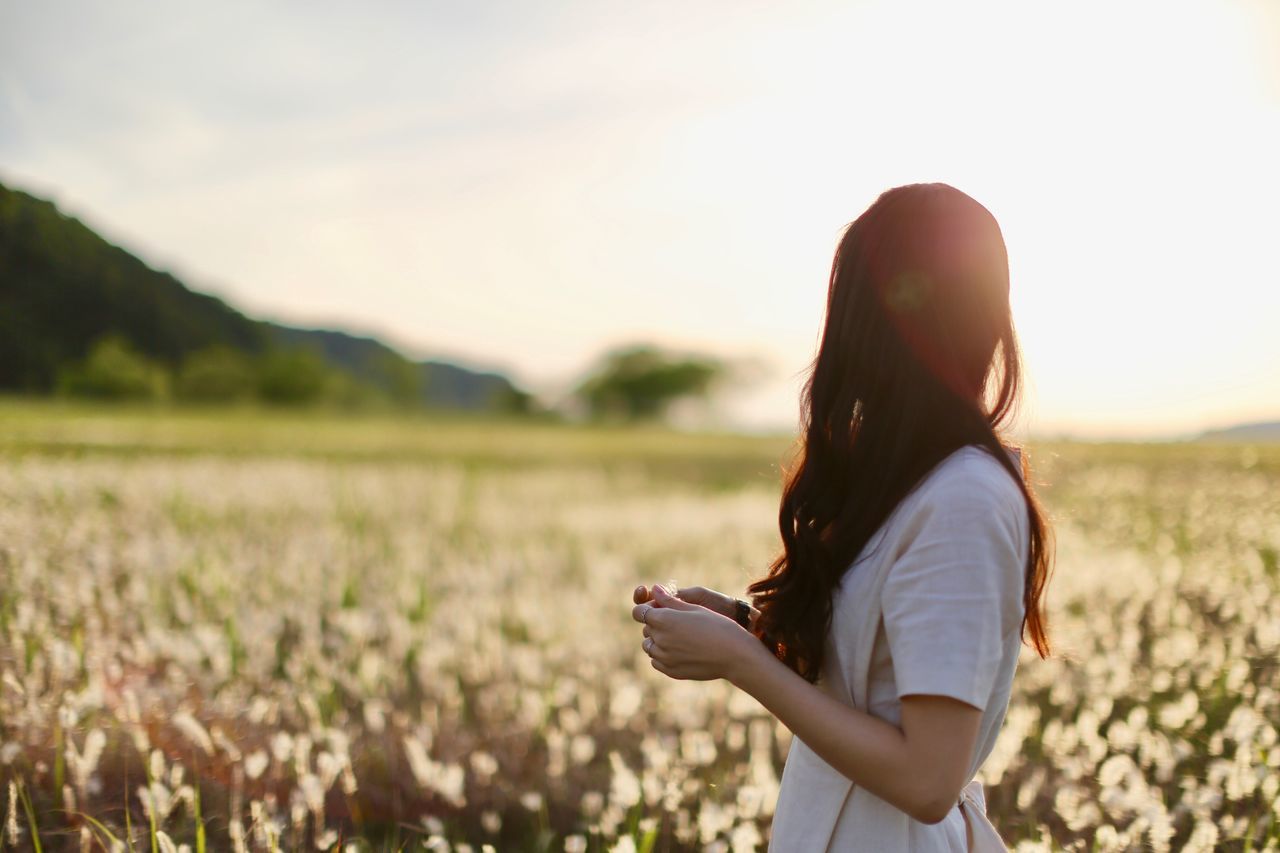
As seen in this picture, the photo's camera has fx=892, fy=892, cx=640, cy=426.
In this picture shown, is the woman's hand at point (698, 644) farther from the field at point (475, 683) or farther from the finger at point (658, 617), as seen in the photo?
the field at point (475, 683)

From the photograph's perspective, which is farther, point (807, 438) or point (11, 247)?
point (11, 247)

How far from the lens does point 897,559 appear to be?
1513mm

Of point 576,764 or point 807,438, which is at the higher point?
point 807,438

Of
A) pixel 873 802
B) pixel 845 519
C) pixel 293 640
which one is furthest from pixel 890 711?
pixel 293 640

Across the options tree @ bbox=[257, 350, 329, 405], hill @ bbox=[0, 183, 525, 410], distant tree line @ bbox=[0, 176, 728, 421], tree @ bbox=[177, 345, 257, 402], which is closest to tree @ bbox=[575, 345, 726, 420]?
tree @ bbox=[257, 350, 329, 405]

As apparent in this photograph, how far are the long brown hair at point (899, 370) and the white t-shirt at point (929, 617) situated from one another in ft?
0.17

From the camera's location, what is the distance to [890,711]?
1608mm

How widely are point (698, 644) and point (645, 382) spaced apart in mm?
145446

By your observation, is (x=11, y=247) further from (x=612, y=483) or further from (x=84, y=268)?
(x=612, y=483)

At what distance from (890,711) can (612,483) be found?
16.8 meters

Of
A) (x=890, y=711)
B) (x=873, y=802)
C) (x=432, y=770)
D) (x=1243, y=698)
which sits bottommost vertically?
(x=432, y=770)

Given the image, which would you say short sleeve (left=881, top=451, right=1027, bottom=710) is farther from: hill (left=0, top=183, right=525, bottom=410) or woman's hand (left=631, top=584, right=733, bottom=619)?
hill (left=0, top=183, right=525, bottom=410)

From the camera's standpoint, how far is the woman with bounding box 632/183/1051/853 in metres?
1.42

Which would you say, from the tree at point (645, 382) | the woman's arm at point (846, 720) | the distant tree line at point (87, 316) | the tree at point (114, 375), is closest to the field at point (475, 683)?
the woman's arm at point (846, 720)
